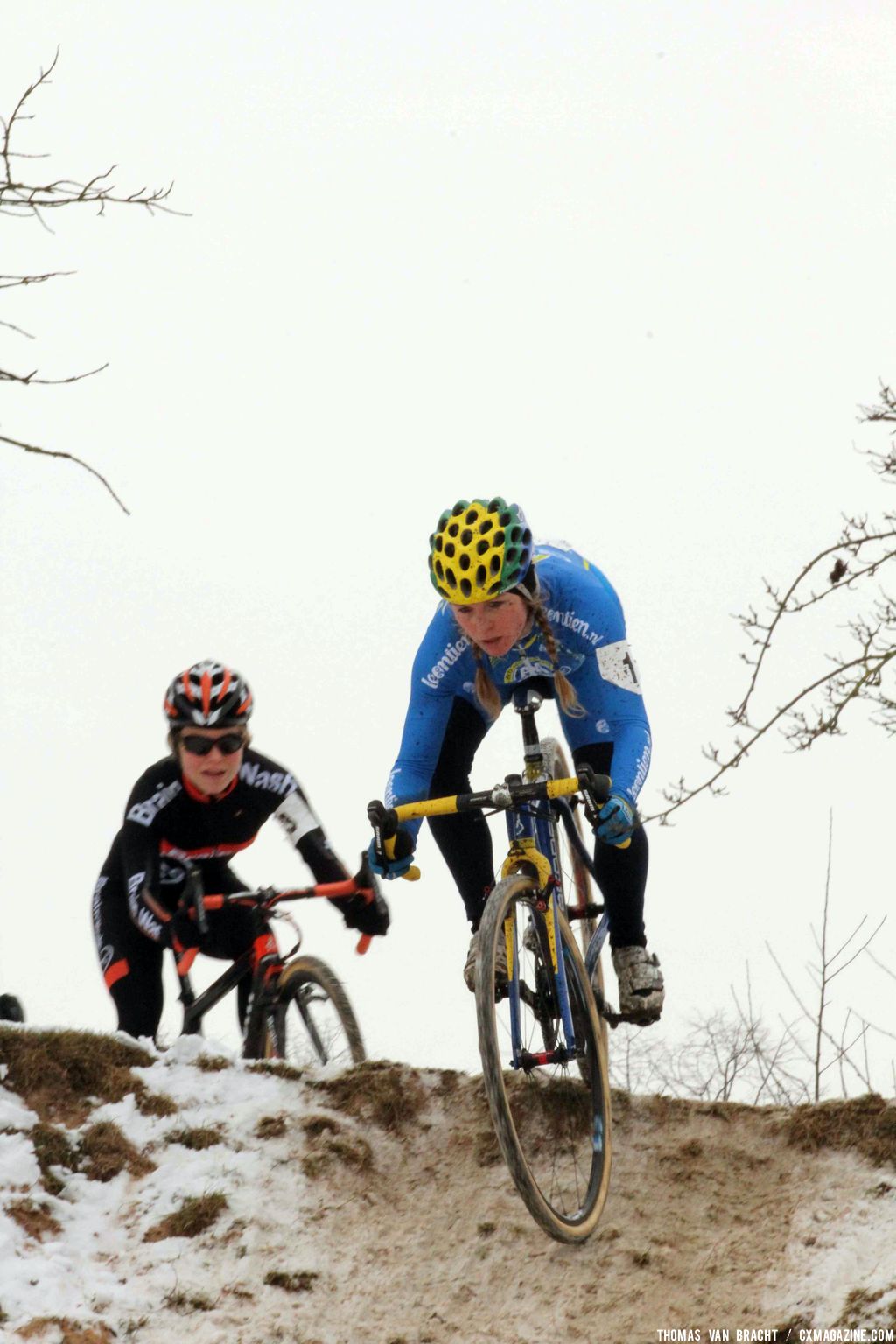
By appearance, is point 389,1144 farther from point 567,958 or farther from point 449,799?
point 449,799

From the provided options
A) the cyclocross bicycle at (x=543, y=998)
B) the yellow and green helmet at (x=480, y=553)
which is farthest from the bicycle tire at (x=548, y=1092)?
the yellow and green helmet at (x=480, y=553)

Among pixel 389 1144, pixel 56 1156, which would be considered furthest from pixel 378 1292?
pixel 56 1156

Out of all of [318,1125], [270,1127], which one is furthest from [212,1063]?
[318,1125]

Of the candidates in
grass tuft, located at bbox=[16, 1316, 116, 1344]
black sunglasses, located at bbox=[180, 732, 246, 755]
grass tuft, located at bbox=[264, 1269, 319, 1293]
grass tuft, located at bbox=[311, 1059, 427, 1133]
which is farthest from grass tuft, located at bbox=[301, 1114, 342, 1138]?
black sunglasses, located at bbox=[180, 732, 246, 755]

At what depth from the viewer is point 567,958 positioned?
18.8 feet

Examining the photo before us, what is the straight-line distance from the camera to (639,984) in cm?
616

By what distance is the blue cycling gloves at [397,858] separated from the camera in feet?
19.2

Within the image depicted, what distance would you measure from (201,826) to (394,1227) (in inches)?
Answer: 92.7

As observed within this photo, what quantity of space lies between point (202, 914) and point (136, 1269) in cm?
178

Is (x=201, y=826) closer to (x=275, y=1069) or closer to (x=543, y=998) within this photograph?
Result: (x=275, y=1069)

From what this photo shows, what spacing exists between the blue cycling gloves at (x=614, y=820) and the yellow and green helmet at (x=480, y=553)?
2.97 feet

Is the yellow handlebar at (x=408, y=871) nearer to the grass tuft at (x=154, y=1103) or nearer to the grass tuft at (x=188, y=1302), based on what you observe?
the grass tuft at (x=154, y=1103)

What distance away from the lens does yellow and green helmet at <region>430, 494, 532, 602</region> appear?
5.62 m

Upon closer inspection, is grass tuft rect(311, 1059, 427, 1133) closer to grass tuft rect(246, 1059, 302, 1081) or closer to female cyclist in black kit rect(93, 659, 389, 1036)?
grass tuft rect(246, 1059, 302, 1081)
